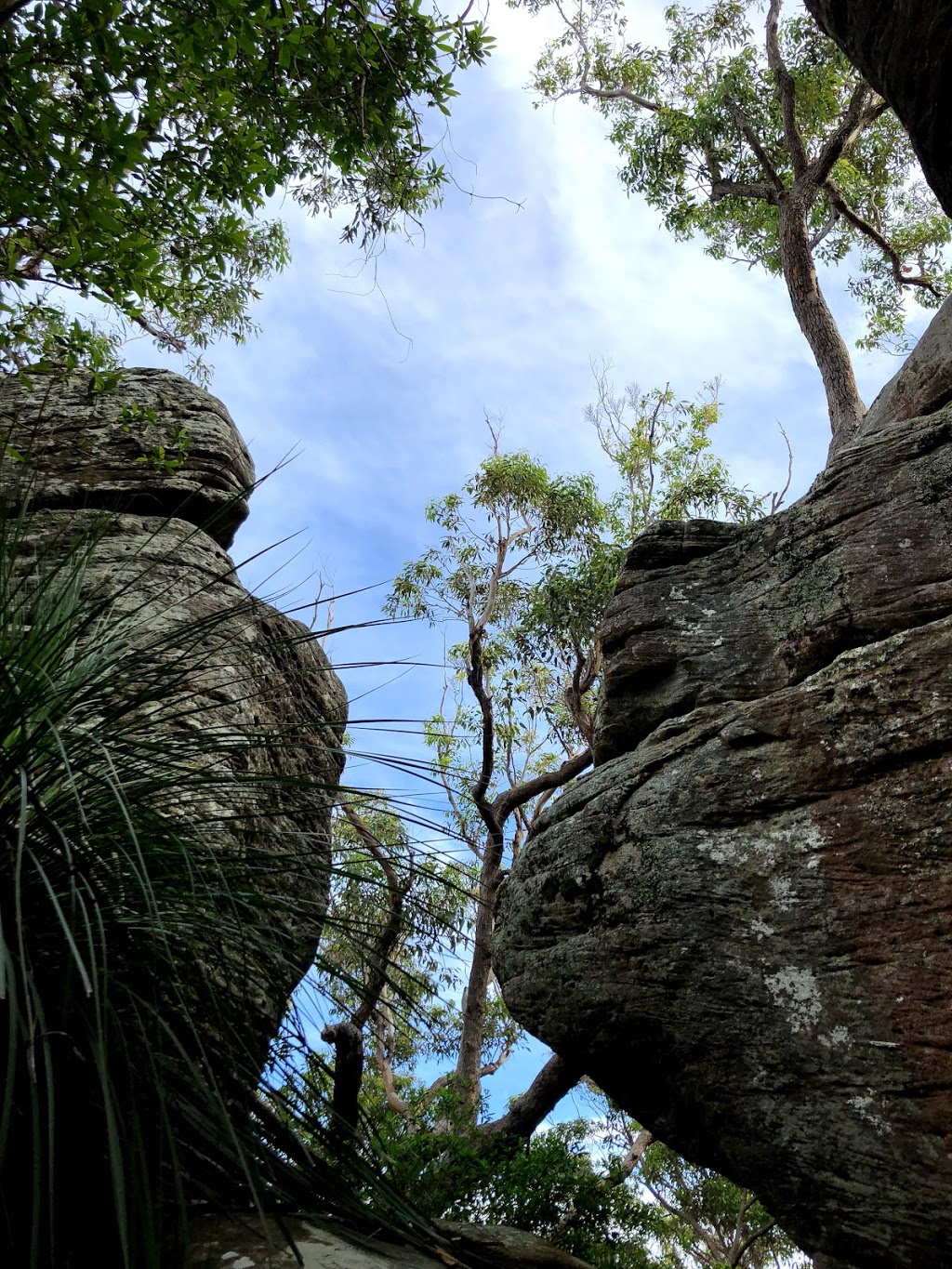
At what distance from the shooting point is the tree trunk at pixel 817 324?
8148mm

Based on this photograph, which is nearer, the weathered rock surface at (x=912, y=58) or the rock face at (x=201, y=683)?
the rock face at (x=201, y=683)

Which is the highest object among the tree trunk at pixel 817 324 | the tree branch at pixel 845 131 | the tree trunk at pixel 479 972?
the tree branch at pixel 845 131

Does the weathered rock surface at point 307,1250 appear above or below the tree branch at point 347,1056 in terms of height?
below

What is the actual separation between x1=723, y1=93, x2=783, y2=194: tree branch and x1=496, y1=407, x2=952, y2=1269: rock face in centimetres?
741

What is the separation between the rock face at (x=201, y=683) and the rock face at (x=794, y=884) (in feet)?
3.86

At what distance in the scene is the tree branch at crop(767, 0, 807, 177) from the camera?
32.3 feet

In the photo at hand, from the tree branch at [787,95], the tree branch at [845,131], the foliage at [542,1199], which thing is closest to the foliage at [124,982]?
the foliage at [542,1199]

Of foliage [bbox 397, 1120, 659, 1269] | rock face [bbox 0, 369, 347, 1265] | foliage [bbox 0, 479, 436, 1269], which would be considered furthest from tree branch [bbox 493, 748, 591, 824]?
foliage [bbox 0, 479, 436, 1269]

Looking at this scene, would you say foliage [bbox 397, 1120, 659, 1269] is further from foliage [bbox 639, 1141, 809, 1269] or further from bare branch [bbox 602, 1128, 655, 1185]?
foliage [bbox 639, 1141, 809, 1269]

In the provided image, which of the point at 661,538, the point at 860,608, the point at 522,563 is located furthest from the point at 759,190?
the point at 860,608

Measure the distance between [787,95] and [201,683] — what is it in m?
9.78

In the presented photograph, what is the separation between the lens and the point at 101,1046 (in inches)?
53.9

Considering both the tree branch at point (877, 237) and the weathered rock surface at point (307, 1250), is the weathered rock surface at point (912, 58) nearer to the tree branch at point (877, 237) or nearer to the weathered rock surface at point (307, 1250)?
the weathered rock surface at point (307, 1250)

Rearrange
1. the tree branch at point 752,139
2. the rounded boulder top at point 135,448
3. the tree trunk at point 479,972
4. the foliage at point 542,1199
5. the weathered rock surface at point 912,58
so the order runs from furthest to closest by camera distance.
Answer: the tree branch at point 752,139, the tree trunk at point 479,972, the foliage at point 542,1199, the rounded boulder top at point 135,448, the weathered rock surface at point 912,58
